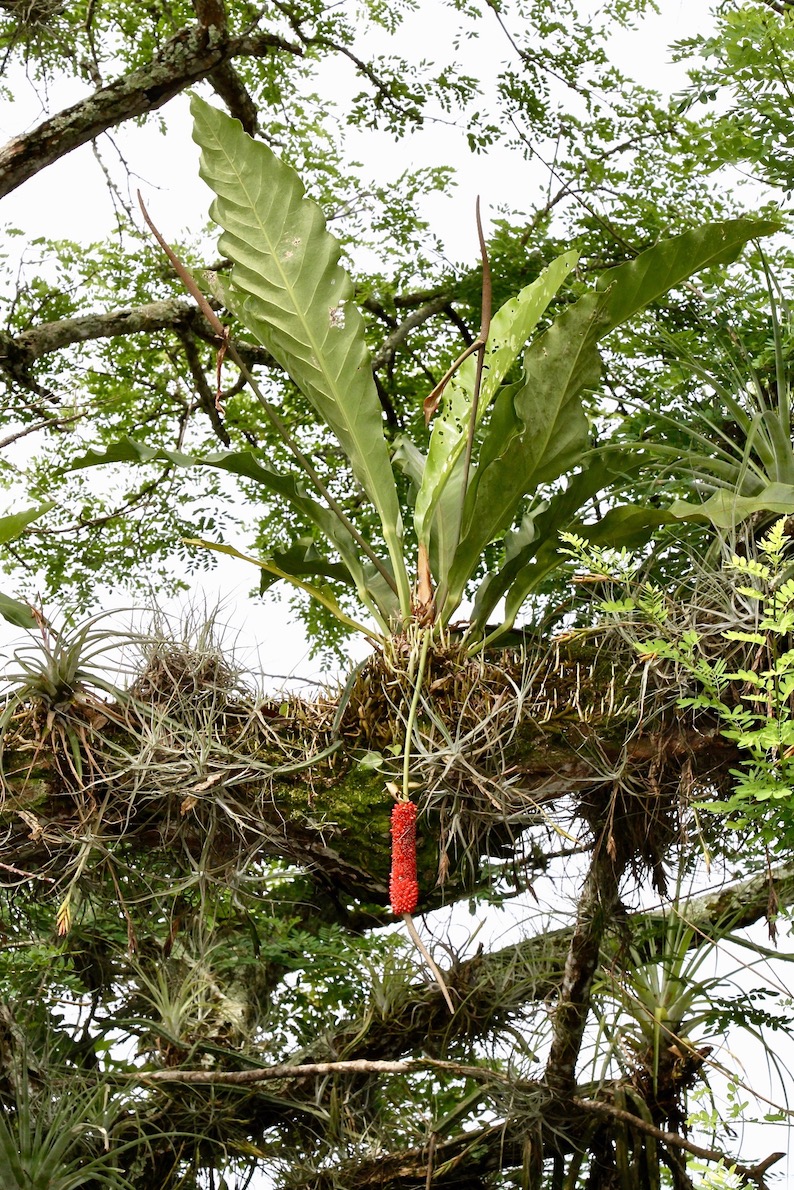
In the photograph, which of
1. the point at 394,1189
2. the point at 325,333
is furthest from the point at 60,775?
the point at 394,1189

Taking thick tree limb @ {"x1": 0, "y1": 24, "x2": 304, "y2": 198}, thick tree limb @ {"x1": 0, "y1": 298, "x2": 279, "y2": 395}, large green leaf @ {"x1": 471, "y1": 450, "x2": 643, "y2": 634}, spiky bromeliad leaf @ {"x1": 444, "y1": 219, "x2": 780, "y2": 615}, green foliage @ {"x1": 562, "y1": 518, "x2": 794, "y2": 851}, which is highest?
thick tree limb @ {"x1": 0, "y1": 24, "x2": 304, "y2": 198}

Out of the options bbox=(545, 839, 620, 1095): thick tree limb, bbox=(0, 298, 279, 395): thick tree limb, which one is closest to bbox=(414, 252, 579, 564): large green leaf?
bbox=(545, 839, 620, 1095): thick tree limb

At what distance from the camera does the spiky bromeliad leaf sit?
1679 mm

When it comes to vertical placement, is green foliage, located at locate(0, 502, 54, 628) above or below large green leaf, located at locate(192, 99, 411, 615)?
below

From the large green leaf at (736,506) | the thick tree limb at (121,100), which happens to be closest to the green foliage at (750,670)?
the large green leaf at (736,506)

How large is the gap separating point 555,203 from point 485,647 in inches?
92.5

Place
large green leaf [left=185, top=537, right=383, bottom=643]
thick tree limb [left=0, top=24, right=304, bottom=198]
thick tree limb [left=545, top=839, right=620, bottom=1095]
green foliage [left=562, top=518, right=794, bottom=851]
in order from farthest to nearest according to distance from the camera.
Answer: thick tree limb [left=0, top=24, right=304, bottom=198] → thick tree limb [left=545, top=839, right=620, bottom=1095] → large green leaf [left=185, top=537, right=383, bottom=643] → green foliage [left=562, top=518, right=794, bottom=851]

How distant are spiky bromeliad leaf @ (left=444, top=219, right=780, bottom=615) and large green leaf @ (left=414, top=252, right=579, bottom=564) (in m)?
0.06

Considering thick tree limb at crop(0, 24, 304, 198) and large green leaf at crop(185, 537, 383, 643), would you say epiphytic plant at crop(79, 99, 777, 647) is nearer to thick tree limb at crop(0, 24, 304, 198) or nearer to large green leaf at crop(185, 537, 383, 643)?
large green leaf at crop(185, 537, 383, 643)

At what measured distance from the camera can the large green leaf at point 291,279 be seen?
1.78m

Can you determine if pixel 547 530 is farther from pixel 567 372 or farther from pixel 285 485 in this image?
pixel 285 485

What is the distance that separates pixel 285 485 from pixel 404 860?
0.63 m

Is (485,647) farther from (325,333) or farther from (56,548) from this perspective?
(56,548)

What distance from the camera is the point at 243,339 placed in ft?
13.2
